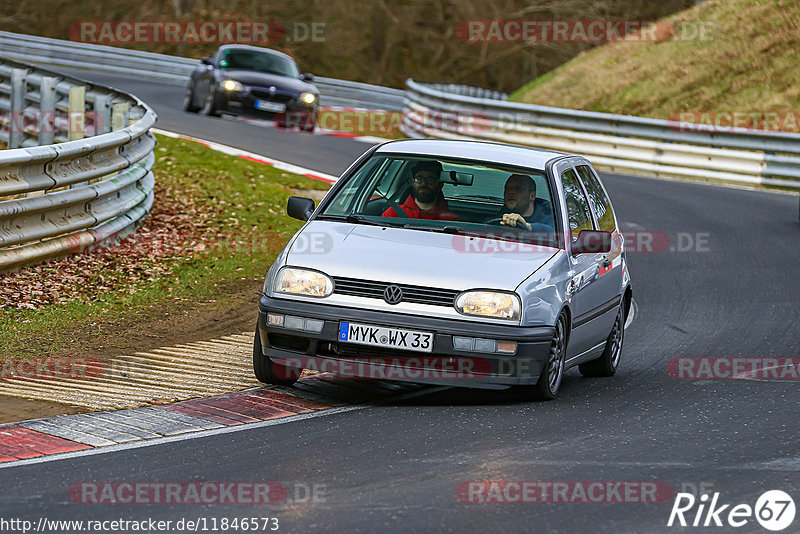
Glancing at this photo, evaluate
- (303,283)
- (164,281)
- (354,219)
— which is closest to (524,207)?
(354,219)

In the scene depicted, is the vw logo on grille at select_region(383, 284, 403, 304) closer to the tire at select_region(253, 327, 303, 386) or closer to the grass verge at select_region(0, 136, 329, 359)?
the tire at select_region(253, 327, 303, 386)

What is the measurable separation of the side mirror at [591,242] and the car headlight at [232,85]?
17.4 metres

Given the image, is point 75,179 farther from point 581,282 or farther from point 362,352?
point 581,282

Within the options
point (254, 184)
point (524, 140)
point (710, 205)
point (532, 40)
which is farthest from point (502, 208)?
point (532, 40)

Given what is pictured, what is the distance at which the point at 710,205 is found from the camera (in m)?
19.5

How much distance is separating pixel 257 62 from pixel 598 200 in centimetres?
1739

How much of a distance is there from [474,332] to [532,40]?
4724 centimetres

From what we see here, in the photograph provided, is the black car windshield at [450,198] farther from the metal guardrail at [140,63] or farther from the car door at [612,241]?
the metal guardrail at [140,63]

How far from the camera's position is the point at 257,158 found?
63.8 ft

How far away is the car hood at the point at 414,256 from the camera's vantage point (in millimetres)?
7484

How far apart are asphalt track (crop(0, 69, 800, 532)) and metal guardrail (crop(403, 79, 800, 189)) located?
1222cm

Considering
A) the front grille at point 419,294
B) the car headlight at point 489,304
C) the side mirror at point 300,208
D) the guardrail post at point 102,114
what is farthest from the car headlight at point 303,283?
the guardrail post at point 102,114

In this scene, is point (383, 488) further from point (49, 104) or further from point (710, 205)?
point (710, 205)

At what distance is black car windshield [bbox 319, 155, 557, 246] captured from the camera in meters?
8.34
